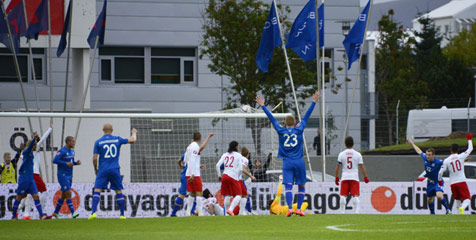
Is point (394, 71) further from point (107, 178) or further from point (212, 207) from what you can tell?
point (107, 178)

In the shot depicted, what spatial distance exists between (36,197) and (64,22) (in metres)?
7.95

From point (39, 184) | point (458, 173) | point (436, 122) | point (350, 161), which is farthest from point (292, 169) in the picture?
point (436, 122)

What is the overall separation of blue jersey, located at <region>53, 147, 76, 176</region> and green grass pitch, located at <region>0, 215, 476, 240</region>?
2801 mm

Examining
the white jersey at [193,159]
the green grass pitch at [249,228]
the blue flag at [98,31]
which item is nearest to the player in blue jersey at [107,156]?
the green grass pitch at [249,228]

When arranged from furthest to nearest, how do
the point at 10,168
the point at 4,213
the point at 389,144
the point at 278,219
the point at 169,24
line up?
the point at 169,24, the point at 389,144, the point at 10,168, the point at 4,213, the point at 278,219

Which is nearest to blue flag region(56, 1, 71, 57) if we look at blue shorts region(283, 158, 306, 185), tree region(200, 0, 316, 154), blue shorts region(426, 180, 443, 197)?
tree region(200, 0, 316, 154)

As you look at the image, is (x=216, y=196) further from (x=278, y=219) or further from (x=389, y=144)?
(x=389, y=144)

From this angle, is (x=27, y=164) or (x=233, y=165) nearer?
(x=27, y=164)

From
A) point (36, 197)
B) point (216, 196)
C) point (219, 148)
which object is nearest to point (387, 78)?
point (219, 148)

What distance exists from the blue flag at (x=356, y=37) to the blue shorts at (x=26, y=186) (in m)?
9.50

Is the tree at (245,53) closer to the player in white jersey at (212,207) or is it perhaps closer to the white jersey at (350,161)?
the player in white jersey at (212,207)

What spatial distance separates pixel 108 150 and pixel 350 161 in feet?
18.3

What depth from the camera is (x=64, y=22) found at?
25859 millimetres

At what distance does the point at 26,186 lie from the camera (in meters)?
19.0
